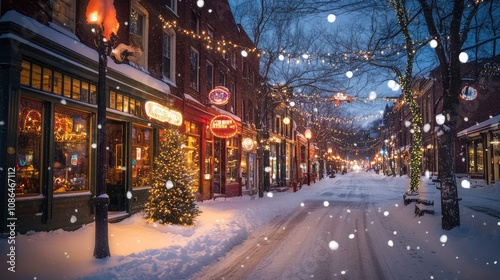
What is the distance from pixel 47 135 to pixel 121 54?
2.75 metres

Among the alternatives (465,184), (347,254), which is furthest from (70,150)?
(465,184)

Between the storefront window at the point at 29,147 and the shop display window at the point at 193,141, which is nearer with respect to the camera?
the storefront window at the point at 29,147

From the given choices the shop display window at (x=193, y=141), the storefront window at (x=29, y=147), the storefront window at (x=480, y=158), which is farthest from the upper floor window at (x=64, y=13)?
the storefront window at (x=480, y=158)

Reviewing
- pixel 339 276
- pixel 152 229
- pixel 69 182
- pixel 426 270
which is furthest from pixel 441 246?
pixel 69 182

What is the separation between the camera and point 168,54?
615 inches

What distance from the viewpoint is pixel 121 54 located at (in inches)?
296

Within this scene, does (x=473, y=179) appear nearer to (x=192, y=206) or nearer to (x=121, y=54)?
(x=192, y=206)

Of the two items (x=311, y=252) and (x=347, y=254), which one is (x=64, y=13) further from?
(x=347, y=254)

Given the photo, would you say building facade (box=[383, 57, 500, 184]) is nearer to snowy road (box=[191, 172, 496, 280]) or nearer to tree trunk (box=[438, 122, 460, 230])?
tree trunk (box=[438, 122, 460, 230])

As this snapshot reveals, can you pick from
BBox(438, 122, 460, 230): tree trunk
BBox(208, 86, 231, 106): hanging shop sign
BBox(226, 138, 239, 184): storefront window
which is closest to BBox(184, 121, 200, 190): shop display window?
BBox(208, 86, 231, 106): hanging shop sign

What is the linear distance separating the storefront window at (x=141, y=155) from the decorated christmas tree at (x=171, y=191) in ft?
8.59

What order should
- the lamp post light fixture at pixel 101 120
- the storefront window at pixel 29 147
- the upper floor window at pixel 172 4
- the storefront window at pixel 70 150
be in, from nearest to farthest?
the lamp post light fixture at pixel 101 120 → the storefront window at pixel 29 147 → the storefront window at pixel 70 150 → the upper floor window at pixel 172 4

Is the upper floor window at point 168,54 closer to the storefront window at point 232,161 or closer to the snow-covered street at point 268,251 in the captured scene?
the snow-covered street at point 268,251

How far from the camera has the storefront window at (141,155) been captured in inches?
496
